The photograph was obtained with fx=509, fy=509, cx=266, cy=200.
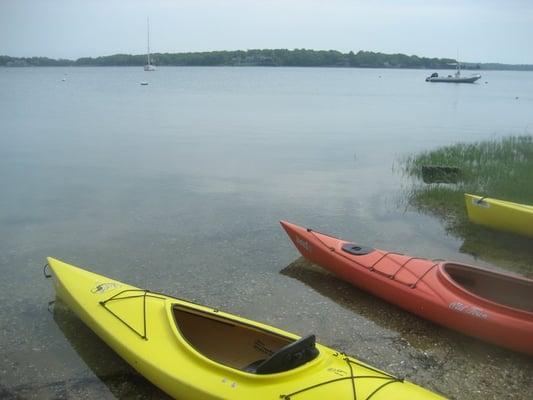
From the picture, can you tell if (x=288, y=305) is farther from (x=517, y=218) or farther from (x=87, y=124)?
(x=87, y=124)

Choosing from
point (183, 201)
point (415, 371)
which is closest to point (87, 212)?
point (183, 201)

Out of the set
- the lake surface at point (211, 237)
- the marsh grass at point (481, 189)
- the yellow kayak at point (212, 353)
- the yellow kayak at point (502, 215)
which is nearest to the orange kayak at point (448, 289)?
the lake surface at point (211, 237)

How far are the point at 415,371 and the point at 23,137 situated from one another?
19.9m

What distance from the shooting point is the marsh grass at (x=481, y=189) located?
876 cm

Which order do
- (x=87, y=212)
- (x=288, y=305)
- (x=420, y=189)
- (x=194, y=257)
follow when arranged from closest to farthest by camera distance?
1. (x=288, y=305)
2. (x=194, y=257)
3. (x=87, y=212)
4. (x=420, y=189)

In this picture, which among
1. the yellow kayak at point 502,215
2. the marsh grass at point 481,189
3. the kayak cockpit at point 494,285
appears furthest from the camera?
the marsh grass at point 481,189

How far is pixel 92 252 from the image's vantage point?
8555mm

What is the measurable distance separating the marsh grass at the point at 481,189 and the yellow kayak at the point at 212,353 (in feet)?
16.3

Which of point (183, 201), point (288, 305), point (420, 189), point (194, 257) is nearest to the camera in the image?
point (288, 305)

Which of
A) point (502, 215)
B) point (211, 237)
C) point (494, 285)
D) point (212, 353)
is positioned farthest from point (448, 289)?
point (211, 237)

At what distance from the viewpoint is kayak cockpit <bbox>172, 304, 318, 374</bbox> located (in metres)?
4.81

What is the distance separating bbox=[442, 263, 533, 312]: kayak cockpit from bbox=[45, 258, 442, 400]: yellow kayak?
2.48 metres

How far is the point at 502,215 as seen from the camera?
8828mm

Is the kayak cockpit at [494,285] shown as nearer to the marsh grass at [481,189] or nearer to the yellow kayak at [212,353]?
the marsh grass at [481,189]
